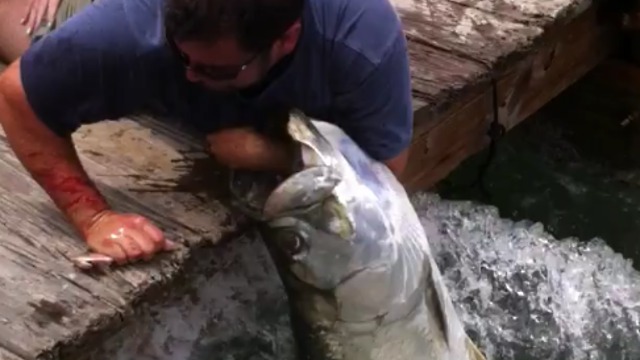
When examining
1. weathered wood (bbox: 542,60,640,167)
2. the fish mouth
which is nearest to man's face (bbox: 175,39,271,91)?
the fish mouth

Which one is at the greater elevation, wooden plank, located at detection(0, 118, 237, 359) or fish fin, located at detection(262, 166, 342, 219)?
fish fin, located at detection(262, 166, 342, 219)

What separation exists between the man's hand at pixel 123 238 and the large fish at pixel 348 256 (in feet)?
0.60

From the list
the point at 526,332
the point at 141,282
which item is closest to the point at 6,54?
the point at 141,282

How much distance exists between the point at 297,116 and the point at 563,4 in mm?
1086

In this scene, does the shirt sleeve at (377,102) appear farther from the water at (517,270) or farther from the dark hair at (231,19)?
the water at (517,270)

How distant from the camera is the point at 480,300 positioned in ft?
9.74

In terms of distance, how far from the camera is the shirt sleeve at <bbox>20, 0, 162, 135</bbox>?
2.07 metres

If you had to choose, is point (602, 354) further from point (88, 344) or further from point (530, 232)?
point (88, 344)

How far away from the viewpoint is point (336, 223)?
1891mm

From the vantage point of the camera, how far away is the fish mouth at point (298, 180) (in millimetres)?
1869

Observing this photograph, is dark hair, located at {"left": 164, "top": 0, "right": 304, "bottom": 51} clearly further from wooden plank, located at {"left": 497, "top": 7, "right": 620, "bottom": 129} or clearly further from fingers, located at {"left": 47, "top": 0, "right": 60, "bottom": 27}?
wooden plank, located at {"left": 497, "top": 7, "right": 620, "bottom": 129}

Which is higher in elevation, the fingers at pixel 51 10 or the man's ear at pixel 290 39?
the man's ear at pixel 290 39

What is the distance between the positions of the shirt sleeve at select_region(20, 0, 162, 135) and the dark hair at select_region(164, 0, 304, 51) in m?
0.18

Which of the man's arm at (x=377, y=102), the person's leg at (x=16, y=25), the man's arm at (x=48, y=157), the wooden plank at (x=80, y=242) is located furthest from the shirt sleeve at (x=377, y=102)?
the person's leg at (x=16, y=25)
